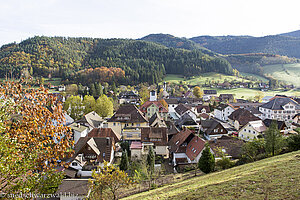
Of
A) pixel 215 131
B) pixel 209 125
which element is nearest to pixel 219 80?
pixel 209 125

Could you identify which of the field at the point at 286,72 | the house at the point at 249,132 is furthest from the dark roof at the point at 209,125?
the field at the point at 286,72

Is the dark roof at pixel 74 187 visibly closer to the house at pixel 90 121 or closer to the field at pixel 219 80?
the house at pixel 90 121

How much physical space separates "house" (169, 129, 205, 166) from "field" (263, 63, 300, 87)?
437 ft

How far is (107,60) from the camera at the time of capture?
165875mm

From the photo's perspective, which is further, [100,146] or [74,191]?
[100,146]

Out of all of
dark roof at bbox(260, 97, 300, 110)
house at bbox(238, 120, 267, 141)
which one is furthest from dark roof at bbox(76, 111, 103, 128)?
dark roof at bbox(260, 97, 300, 110)

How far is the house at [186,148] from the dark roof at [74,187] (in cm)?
1440

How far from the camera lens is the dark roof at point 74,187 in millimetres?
20234

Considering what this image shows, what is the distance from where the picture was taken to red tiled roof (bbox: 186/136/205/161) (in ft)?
96.4

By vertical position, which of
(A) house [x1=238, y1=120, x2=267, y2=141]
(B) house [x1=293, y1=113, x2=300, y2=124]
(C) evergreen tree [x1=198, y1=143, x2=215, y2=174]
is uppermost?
(C) evergreen tree [x1=198, y1=143, x2=215, y2=174]

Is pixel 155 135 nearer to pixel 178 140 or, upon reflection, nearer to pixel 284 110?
pixel 178 140

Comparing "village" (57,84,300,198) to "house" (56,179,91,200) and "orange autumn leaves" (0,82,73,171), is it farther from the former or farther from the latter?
"orange autumn leaves" (0,82,73,171)

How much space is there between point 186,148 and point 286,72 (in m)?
169

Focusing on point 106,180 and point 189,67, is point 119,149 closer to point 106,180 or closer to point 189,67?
point 106,180
